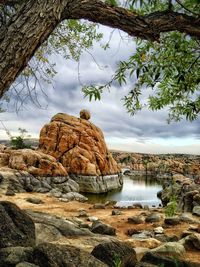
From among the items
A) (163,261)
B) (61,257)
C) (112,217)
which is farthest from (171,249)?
(112,217)

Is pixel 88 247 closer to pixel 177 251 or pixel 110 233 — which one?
pixel 177 251

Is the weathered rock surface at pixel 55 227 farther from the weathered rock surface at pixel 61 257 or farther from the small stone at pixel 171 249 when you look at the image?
the weathered rock surface at pixel 61 257

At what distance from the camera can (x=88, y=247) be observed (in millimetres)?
8086

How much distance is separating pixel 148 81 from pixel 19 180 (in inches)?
860

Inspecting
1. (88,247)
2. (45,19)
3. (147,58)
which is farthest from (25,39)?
(88,247)

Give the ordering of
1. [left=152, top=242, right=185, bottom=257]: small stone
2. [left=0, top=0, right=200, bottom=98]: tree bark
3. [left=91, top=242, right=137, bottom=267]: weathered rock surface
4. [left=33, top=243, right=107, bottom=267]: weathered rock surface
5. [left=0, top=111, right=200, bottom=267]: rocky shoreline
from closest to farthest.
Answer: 1. [left=0, top=0, right=200, bottom=98]: tree bark
2. [left=33, top=243, right=107, bottom=267]: weathered rock surface
3. [left=0, top=111, right=200, bottom=267]: rocky shoreline
4. [left=91, top=242, right=137, bottom=267]: weathered rock surface
5. [left=152, top=242, right=185, bottom=257]: small stone

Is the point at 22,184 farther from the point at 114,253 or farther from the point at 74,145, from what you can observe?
the point at 114,253

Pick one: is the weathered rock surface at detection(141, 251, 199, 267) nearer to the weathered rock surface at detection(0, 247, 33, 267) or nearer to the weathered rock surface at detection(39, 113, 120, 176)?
the weathered rock surface at detection(0, 247, 33, 267)

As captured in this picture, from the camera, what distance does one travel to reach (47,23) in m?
3.67

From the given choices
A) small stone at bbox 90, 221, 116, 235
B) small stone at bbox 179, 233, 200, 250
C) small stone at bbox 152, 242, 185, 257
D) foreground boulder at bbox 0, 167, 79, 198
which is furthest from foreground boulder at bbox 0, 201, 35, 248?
foreground boulder at bbox 0, 167, 79, 198

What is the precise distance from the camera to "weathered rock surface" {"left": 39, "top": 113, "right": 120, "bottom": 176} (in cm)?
4438

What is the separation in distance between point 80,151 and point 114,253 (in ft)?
129

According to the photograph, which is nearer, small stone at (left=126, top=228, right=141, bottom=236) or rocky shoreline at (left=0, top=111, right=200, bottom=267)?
rocky shoreline at (left=0, top=111, right=200, bottom=267)

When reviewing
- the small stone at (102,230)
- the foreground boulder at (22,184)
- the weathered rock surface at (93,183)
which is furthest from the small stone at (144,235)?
the weathered rock surface at (93,183)
